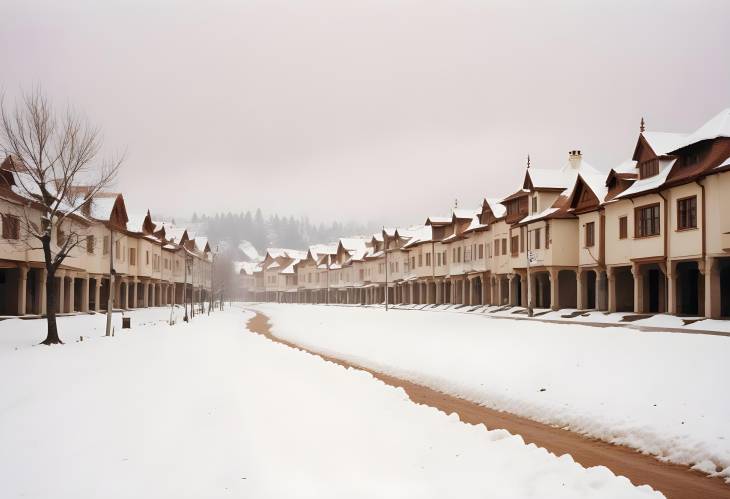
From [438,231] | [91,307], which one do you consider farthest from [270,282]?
[91,307]

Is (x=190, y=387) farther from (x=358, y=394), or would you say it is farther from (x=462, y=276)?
(x=462, y=276)

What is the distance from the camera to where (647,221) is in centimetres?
3284

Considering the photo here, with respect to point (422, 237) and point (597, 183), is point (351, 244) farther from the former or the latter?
point (597, 183)

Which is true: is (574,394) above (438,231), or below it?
below

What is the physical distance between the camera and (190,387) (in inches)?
555

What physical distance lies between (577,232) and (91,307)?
40426 millimetres

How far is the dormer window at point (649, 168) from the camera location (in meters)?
32.8

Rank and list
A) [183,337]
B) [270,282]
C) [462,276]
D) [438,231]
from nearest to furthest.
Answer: [183,337] < [462,276] < [438,231] < [270,282]

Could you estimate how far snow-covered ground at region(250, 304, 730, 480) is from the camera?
11.4 metres

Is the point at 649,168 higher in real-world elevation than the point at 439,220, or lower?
lower

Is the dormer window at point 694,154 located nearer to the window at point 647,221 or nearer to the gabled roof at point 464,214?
the window at point 647,221

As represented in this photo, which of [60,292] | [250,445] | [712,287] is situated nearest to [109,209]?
[60,292]

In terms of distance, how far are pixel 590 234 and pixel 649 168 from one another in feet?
22.6

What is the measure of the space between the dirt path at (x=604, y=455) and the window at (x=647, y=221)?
20.9m
